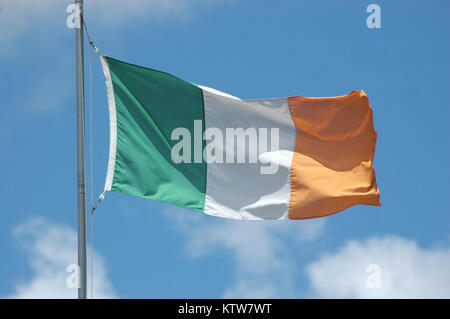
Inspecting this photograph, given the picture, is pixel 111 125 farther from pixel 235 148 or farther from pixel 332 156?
pixel 332 156

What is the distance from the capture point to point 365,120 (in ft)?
56.2

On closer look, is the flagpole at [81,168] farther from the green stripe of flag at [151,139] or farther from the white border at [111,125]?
the green stripe of flag at [151,139]

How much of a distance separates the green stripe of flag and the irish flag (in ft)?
0.07

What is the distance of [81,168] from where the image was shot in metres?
13.5

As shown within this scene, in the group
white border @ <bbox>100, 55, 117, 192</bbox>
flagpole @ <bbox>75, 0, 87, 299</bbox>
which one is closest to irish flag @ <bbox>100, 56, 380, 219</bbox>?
white border @ <bbox>100, 55, 117, 192</bbox>

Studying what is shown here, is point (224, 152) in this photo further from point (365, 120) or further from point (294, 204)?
point (365, 120)

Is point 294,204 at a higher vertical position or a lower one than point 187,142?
lower

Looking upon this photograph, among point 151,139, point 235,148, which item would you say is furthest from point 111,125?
point 235,148

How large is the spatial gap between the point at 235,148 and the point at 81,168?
448 cm

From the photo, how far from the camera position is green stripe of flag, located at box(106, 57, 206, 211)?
15.7m

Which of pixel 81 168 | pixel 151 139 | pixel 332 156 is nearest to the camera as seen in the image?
pixel 81 168
